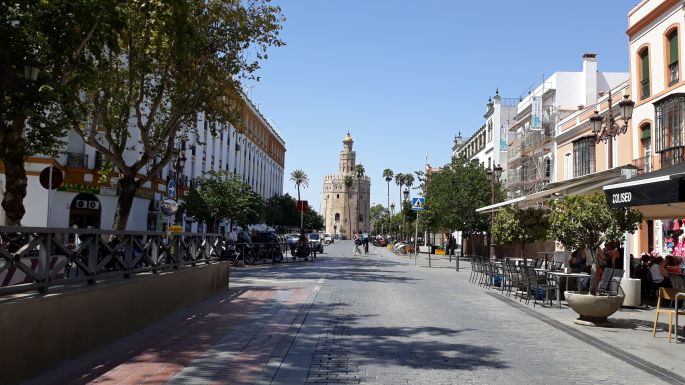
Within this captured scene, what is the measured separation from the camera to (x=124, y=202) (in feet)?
63.0

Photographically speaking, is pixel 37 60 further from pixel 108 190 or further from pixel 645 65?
pixel 645 65

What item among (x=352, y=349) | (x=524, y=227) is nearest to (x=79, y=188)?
(x=524, y=227)

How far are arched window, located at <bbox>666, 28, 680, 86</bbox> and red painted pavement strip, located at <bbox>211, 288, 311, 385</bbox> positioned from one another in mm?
18866

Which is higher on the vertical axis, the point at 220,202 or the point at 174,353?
the point at 220,202

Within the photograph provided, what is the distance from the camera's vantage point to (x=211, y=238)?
578 inches

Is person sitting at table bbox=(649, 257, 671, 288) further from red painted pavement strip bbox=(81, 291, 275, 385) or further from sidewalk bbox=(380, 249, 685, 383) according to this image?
red painted pavement strip bbox=(81, 291, 275, 385)

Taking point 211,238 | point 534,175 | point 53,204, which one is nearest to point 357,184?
point 534,175

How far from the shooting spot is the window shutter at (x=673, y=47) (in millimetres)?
21981

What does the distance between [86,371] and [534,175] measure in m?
41.7

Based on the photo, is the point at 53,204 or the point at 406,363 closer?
the point at 406,363

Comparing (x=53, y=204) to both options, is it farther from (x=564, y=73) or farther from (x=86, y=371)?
(x=564, y=73)

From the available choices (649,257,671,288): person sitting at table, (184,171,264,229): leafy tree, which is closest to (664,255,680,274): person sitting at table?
(649,257,671,288): person sitting at table

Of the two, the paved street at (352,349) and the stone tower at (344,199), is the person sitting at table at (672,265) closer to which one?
the paved street at (352,349)

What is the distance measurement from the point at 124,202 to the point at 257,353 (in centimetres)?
1362
